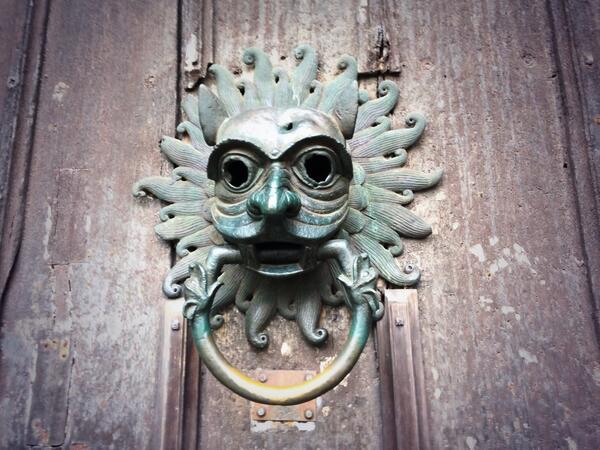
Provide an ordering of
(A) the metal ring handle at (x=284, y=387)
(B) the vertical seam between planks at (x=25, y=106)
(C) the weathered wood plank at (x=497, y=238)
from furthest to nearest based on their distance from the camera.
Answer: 1. (B) the vertical seam between planks at (x=25, y=106)
2. (C) the weathered wood plank at (x=497, y=238)
3. (A) the metal ring handle at (x=284, y=387)

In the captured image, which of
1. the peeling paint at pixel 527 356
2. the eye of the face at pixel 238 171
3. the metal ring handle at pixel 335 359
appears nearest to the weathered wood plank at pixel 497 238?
the peeling paint at pixel 527 356

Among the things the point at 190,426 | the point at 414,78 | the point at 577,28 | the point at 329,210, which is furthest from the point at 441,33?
the point at 190,426

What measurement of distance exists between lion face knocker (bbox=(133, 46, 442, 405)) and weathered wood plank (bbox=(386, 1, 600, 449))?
0.05 meters

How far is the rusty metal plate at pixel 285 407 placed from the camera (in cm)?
74

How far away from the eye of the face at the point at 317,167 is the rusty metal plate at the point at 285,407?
0.86 ft

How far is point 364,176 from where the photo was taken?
789 mm

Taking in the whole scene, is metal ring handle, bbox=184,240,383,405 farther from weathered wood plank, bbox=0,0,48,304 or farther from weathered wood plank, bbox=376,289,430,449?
weathered wood plank, bbox=0,0,48,304

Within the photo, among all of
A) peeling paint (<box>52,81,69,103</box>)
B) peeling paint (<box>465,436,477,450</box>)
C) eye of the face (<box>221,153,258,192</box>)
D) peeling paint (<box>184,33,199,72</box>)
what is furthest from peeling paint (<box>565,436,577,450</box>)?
peeling paint (<box>52,81,69,103</box>)

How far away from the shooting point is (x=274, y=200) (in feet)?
2.00

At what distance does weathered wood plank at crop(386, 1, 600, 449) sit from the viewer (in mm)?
708

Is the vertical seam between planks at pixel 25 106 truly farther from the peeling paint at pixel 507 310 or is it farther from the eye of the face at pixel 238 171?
the peeling paint at pixel 507 310

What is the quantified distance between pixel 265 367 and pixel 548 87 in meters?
0.60

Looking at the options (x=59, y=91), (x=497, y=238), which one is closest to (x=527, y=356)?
(x=497, y=238)

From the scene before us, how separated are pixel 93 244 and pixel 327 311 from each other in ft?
1.19
